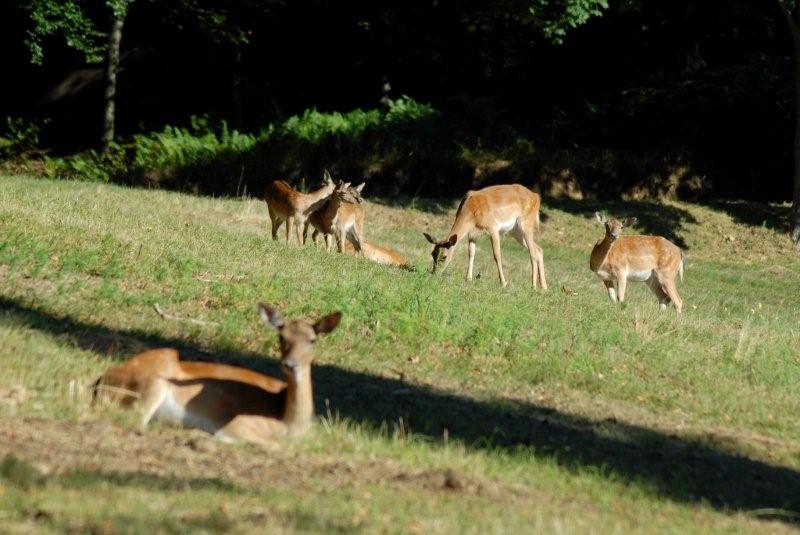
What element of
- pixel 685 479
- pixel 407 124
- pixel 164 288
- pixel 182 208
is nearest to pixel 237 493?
pixel 685 479

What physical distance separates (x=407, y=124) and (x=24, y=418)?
24989mm

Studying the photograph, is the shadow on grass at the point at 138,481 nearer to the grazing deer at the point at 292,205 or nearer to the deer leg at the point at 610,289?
the deer leg at the point at 610,289

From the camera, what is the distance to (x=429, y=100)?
36.3 meters

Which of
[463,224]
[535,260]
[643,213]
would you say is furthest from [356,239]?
[643,213]

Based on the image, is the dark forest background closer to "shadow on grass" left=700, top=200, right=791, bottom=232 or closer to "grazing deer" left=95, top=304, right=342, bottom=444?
"shadow on grass" left=700, top=200, right=791, bottom=232

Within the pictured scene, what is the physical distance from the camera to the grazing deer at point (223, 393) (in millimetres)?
8609

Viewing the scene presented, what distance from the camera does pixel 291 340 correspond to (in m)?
8.68

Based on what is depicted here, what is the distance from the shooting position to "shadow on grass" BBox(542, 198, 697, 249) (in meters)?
27.6

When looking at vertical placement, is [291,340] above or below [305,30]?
below

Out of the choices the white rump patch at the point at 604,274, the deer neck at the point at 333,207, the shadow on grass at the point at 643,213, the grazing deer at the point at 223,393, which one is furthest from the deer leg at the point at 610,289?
the grazing deer at the point at 223,393

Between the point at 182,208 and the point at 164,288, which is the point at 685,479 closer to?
the point at 164,288

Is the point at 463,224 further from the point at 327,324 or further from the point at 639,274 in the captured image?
the point at 327,324

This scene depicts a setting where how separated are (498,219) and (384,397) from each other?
9599mm

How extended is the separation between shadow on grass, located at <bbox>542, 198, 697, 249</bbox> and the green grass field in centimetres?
662
